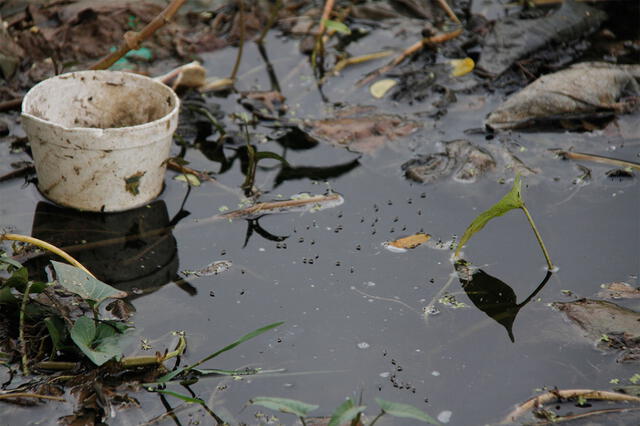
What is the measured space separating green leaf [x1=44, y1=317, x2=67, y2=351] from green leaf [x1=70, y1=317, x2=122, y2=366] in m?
0.07

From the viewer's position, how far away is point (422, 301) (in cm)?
255

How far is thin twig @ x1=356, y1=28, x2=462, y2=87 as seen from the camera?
4020 mm

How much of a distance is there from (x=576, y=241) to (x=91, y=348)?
6.07ft

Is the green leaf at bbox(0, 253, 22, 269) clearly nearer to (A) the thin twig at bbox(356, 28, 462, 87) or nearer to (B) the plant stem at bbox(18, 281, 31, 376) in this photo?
(B) the plant stem at bbox(18, 281, 31, 376)

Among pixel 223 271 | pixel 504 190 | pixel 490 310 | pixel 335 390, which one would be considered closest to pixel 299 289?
pixel 223 271

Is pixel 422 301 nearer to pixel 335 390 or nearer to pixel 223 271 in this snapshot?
pixel 335 390

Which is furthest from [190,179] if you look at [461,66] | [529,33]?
[529,33]

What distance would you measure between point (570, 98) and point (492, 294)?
1.49 m

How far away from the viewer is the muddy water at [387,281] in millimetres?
2193

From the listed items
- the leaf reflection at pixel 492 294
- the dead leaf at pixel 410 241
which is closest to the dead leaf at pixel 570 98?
the dead leaf at pixel 410 241

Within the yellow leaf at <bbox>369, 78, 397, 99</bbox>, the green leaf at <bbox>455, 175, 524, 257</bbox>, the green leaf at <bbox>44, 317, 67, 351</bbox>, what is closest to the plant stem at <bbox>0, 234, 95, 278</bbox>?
the green leaf at <bbox>44, 317, 67, 351</bbox>

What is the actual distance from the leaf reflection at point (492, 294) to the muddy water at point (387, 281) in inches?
1.0

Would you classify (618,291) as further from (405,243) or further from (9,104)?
(9,104)

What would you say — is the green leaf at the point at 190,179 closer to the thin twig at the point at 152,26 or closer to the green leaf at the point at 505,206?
the thin twig at the point at 152,26
